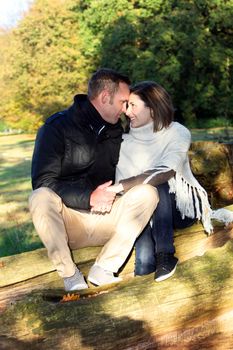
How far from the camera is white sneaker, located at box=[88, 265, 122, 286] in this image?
3.35 m

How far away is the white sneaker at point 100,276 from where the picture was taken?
335 centimetres

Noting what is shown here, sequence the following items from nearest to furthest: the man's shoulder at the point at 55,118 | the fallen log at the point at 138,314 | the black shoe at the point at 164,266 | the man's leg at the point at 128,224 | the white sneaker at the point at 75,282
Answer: the fallen log at the point at 138,314 → the black shoe at the point at 164,266 → the white sneaker at the point at 75,282 → the man's leg at the point at 128,224 → the man's shoulder at the point at 55,118

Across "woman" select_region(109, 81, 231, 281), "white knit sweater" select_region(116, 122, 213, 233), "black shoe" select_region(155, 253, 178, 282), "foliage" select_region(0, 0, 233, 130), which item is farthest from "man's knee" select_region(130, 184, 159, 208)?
"foliage" select_region(0, 0, 233, 130)

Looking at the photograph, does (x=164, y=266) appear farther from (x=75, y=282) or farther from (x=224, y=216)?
(x=224, y=216)

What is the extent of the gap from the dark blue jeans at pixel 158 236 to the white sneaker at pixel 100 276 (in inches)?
9.3

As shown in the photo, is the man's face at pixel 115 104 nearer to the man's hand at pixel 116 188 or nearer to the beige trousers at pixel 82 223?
the man's hand at pixel 116 188

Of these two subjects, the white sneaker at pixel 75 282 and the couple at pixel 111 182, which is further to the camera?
the couple at pixel 111 182

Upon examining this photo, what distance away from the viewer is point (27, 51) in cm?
3681

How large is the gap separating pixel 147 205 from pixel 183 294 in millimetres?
690

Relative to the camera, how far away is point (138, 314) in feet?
8.97

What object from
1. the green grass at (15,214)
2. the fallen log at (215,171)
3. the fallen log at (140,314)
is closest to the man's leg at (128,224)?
the fallen log at (140,314)

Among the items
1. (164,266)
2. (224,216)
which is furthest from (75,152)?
(224,216)

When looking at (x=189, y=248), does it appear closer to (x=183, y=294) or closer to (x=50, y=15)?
(x=183, y=294)

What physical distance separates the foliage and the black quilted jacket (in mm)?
23880
